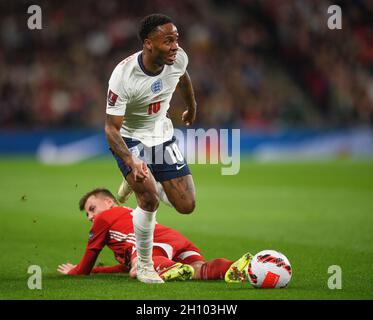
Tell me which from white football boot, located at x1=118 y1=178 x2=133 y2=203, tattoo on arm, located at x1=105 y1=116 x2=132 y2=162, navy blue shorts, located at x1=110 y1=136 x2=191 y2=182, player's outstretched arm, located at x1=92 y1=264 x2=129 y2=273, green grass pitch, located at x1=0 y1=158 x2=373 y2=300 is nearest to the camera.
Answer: green grass pitch, located at x1=0 y1=158 x2=373 y2=300

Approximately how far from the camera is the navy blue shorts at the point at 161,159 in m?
7.55

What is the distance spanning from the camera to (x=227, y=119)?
23750 mm

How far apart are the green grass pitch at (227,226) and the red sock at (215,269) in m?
0.14

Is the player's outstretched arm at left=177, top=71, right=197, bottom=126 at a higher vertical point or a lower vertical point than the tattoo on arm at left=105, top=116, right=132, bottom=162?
higher

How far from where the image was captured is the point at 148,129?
7688mm

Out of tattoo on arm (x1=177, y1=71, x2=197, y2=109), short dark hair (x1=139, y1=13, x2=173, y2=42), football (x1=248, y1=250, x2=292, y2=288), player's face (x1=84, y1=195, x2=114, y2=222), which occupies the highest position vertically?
short dark hair (x1=139, y1=13, x2=173, y2=42)

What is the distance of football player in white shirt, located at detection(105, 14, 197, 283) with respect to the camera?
7.12 meters

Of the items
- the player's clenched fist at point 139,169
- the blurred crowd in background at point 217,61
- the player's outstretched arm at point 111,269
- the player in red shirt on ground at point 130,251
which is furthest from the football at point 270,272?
the blurred crowd in background at point 217,61

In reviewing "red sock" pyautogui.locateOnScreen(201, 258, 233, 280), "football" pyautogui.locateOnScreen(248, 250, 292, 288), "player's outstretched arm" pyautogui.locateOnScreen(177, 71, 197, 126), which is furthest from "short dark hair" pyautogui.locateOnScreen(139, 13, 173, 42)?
"football" pyautogui.locateOnScreen(248, 250, 292, 288)

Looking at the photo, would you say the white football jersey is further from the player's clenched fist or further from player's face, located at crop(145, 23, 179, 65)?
the player's clenched fist

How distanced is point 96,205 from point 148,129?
907 millimetres

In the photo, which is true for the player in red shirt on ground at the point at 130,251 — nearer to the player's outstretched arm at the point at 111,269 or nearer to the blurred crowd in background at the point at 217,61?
the player's outstretched arm at the point at 111,269

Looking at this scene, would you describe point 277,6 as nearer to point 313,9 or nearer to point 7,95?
point 313,9

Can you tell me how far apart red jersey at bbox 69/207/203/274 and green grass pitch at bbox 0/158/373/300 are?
18 centimetres
